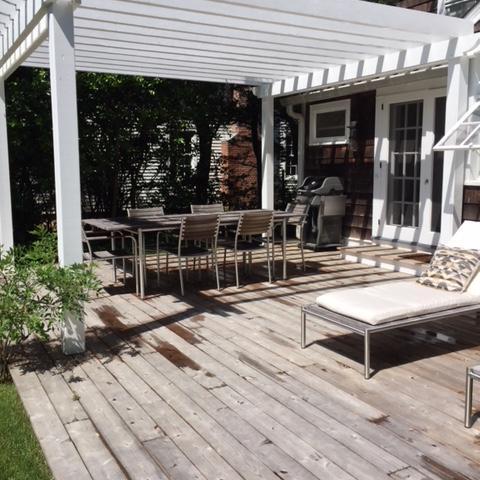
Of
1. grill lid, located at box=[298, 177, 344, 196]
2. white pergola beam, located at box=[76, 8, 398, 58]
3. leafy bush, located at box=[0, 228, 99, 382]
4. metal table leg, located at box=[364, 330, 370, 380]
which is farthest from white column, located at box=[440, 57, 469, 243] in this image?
leafy bush, located at box=[0, 228, 99, 382]

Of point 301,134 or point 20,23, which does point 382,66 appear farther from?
point 20,23

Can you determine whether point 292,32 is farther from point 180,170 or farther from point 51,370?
point 180,170

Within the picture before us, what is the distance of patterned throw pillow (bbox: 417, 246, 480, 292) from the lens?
4254 millimetres

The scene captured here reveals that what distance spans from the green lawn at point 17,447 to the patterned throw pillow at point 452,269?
→ 3166 millimetres

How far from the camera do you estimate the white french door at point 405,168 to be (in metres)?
7.26

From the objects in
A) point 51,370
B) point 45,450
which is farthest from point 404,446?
point 51,370

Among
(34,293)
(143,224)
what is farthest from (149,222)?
(34,293)

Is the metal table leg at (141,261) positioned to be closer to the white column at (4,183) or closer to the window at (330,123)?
the white column at (4,183)

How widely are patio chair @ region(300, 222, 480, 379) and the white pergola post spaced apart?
180 centimetres

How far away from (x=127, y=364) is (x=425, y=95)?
5474 millimetres

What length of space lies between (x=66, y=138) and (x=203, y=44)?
271 cm

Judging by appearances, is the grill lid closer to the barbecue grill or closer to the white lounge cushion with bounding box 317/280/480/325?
the barbecue grill

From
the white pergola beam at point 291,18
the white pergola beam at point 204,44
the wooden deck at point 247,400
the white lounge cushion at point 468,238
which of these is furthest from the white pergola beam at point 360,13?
the wooden deck at point 247,400

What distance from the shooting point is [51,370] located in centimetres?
380
